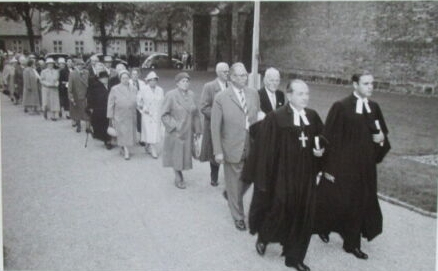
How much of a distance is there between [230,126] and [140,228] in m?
1.75

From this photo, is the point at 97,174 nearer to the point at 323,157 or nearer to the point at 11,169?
the point at 11,169

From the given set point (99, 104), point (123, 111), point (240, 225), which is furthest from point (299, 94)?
point (99, 104)

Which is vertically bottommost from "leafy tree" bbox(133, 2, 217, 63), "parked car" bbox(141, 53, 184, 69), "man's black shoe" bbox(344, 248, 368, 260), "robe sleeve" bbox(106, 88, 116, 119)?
"man's black shoe" bbox(344, 248, 368, 260)

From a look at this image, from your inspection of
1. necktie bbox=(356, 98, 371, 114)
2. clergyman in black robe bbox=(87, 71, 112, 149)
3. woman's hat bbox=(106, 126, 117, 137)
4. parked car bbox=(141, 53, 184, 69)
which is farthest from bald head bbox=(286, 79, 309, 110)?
parked car bbox=(141, 53, 184, 69)

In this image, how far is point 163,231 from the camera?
6.30 m

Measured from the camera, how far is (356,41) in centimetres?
2436

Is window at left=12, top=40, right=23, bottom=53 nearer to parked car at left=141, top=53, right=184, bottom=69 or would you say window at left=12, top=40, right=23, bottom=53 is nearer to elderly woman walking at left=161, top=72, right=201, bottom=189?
parked car at left=141, top=53, right=184, bottom=69

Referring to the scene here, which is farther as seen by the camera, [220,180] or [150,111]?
[150,111]

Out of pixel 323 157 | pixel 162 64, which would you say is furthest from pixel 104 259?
pixel 162 64

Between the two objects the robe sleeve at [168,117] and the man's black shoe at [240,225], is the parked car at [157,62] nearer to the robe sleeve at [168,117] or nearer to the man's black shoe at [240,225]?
the robe sleeve at [168,117]

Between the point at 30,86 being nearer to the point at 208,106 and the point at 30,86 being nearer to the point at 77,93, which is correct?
the point at 77,93

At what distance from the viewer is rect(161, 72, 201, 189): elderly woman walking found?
833cm

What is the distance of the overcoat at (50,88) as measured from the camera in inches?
625

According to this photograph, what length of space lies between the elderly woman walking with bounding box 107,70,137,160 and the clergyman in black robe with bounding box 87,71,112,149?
112 cm
